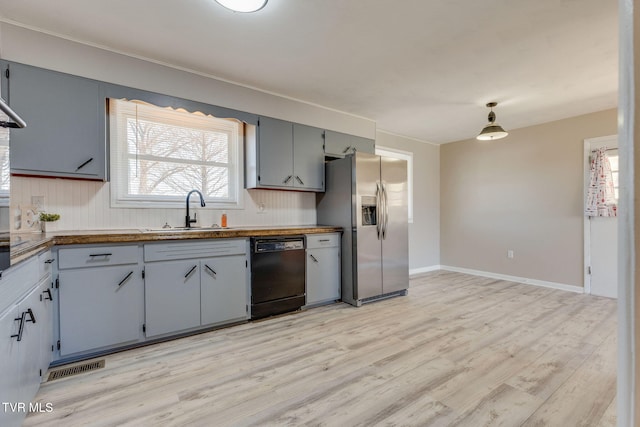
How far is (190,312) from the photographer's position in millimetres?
2664

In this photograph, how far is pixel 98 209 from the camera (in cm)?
273

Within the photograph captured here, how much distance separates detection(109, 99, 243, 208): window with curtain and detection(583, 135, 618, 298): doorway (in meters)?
4.73

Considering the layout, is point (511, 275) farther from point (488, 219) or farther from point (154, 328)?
point (154, 328)

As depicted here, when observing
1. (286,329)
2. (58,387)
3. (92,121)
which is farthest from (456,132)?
(58,387)

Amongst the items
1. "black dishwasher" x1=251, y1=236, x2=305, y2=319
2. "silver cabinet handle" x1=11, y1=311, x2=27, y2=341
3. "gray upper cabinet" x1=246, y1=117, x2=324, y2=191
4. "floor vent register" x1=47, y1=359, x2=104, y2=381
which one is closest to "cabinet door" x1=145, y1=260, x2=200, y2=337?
"floor vent register" x1=47, y1=359, x2=104, y2=381

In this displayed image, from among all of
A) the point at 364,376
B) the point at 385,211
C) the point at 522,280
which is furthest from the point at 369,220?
the point at 522,280

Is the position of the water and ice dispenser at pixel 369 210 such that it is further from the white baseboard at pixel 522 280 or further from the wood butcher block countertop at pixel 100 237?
the white baseboard at pixel 522 280

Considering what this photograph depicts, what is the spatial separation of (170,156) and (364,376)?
9.14 ft

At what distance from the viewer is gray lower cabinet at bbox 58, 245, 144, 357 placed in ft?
7.11

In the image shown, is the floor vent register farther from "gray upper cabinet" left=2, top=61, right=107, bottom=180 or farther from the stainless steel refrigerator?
the stainless steel refrigerator

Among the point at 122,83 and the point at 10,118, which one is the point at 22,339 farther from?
the point at 122,83

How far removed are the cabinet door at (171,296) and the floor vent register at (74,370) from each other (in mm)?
367

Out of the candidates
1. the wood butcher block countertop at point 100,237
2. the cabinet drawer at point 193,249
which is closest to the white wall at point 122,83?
the wood butcher block countertop at point 100,237

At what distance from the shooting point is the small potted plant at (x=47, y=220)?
95.1 inches
